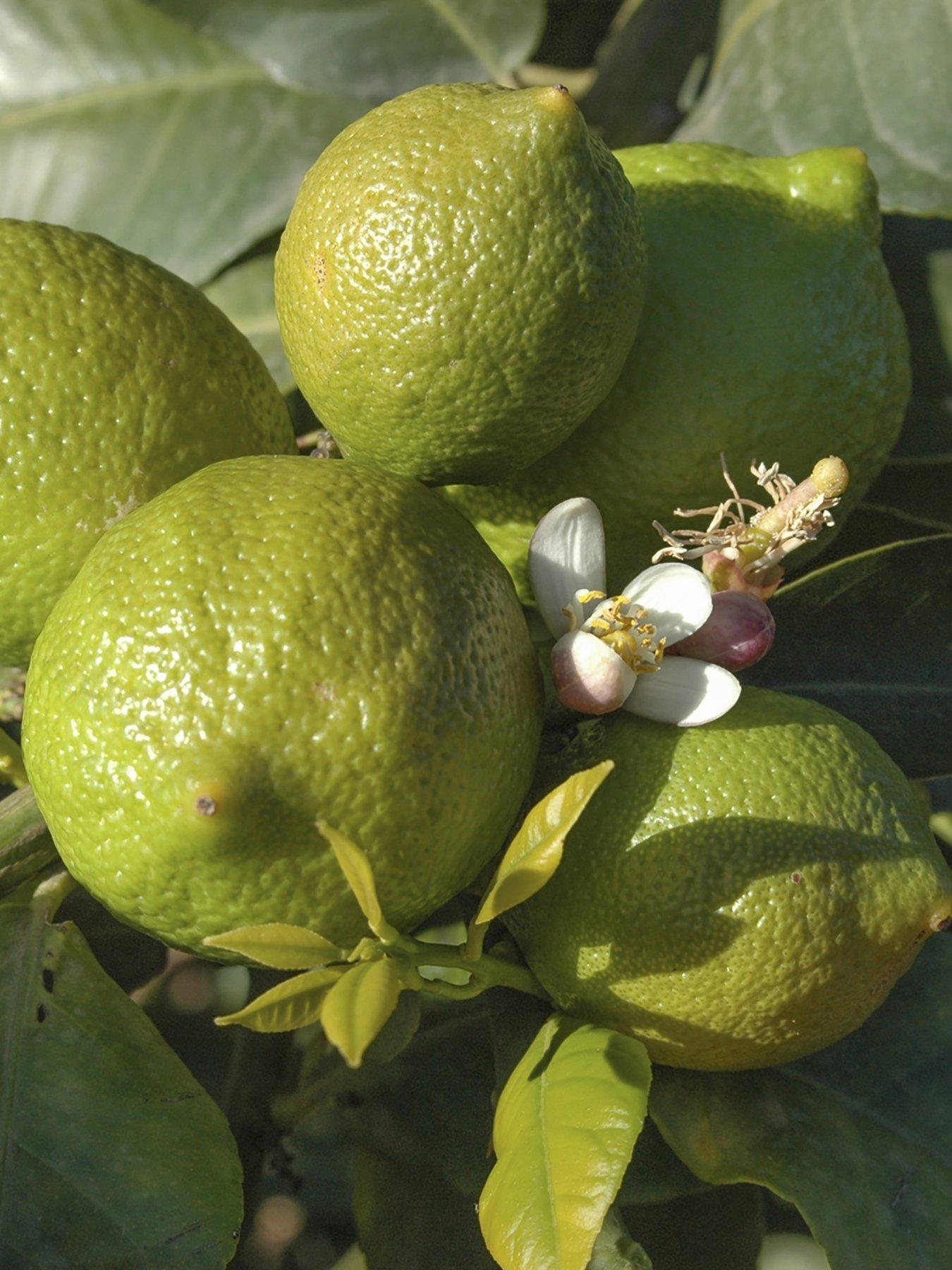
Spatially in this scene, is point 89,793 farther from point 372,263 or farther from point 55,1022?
point 372,263

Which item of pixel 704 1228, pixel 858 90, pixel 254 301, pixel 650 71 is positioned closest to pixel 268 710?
pixel 704 1228

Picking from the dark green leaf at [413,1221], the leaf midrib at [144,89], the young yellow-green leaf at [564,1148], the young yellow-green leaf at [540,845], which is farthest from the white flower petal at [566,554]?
the leaf midrib at [144,89]

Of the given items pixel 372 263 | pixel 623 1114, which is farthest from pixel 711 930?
pixel 372 263

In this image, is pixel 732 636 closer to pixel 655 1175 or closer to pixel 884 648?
pixel 884 648

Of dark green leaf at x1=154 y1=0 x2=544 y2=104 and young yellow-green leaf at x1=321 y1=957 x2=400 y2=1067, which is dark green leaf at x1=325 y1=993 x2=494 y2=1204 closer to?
young yellow-green leaf at x1=321 y1=957 x2=400 y2=1067

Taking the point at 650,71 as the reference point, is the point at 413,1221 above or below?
Answer: below

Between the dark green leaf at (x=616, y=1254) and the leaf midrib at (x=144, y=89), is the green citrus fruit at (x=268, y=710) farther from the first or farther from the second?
the leaf midrib at (x=144, y=89)
